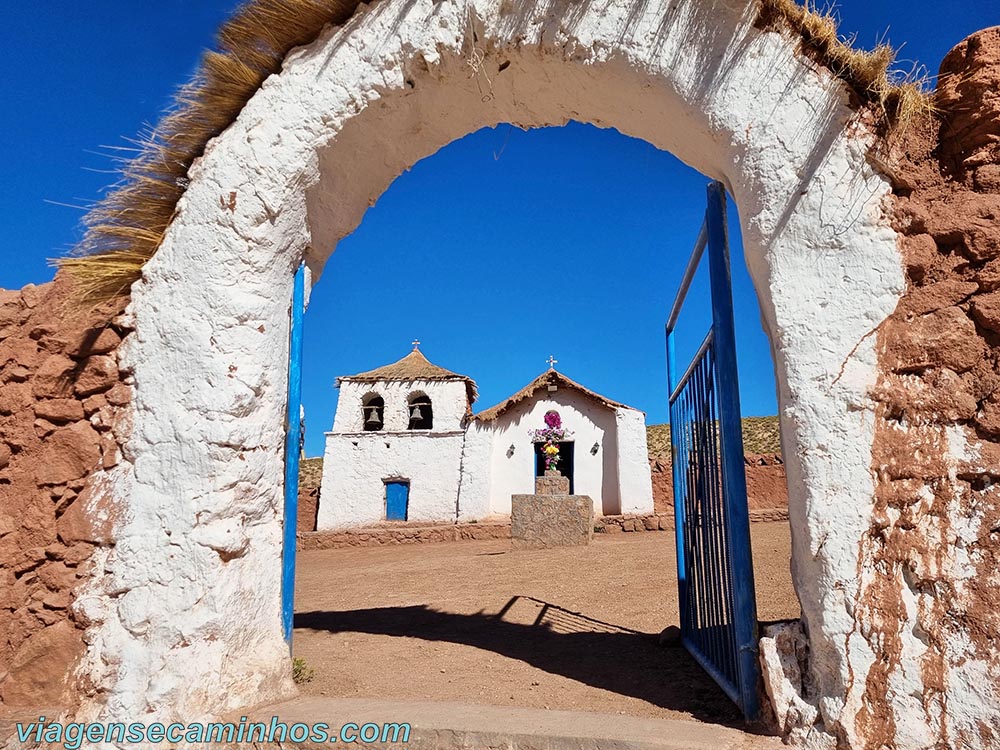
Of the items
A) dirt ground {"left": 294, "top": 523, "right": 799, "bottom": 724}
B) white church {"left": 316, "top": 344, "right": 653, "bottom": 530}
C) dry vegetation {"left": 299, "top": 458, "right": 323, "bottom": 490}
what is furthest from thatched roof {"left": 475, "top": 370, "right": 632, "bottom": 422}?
dirt ground {"left": 294, "top": 523, "right": 799, "bottom": 724}

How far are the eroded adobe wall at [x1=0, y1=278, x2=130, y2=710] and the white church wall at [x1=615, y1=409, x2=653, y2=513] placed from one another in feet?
48.7

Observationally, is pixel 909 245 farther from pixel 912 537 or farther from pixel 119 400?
pixel 119 400

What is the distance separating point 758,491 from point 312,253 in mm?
13153

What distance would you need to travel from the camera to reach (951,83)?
7.60ft

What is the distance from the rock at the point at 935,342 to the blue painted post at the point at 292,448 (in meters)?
2.42

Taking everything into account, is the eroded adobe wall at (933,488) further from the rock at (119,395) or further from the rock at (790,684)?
the rock at (119,395)

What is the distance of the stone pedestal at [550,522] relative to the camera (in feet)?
34.8

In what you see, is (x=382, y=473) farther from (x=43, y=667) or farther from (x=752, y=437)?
(x=43, y=667)

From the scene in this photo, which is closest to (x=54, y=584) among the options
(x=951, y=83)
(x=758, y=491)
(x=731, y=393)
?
(x=731, y=393)

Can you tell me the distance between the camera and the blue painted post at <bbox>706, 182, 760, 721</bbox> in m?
2.44

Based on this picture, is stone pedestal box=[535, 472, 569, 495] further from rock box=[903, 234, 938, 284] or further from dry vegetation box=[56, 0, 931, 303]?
rock box=[903, 234, 938, 284]

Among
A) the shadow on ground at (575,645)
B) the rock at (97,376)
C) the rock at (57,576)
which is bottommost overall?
the shadow on ground at (575,645)

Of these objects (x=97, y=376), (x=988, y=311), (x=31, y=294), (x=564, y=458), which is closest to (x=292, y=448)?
(x=97, y=376)

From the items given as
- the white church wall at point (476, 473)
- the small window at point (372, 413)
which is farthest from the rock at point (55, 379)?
the small window at point (372, 413)
